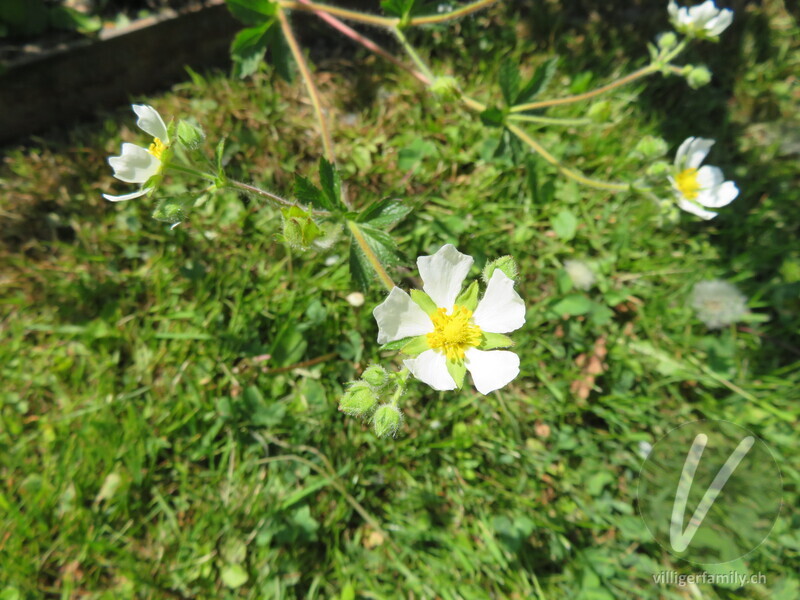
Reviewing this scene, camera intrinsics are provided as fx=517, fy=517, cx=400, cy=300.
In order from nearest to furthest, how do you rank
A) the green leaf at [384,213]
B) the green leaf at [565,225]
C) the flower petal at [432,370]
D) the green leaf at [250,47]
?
the flower petal at [432,370], the green leaf at [384,213], the green leaf at [250,47], the green leaf at [565,225]

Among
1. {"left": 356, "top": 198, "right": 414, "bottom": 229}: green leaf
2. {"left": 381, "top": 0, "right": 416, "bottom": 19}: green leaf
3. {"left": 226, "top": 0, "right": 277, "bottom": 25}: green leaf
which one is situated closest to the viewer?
{"left": 356, "top": 198, "right": 414, "bottom": 229}: green leaf

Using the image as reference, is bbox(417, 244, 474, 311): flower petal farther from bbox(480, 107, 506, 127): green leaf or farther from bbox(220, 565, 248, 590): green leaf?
bbox(220, 565, 248, 590): green leaf

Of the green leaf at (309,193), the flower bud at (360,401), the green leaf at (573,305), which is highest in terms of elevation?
the green leaf at (309,193)

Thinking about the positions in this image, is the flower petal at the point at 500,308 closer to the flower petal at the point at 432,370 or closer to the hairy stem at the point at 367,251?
the flower petal at the point at 432,370

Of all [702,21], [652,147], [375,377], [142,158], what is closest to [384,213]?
[375,377]

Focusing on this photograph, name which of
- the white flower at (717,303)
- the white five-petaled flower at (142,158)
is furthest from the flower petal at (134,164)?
the white flower at (717,303)

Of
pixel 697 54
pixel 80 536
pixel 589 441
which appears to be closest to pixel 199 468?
pixel 80 536

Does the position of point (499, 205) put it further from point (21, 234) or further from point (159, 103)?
point (21, 234)

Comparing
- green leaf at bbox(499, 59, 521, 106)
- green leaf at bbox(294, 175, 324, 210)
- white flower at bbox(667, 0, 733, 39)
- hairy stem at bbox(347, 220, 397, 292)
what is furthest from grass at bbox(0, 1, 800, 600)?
green leaf at bbox(294, 175, 324, 210)
